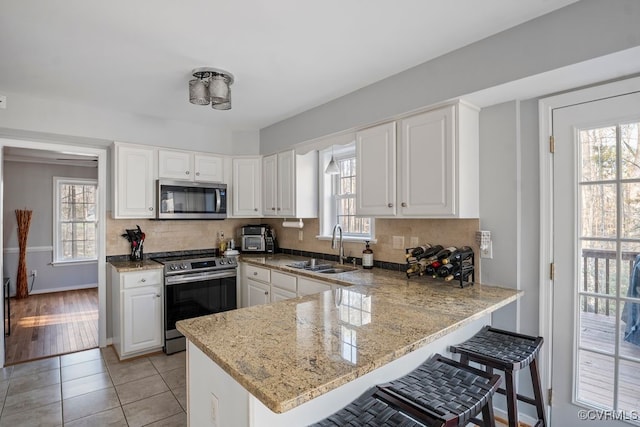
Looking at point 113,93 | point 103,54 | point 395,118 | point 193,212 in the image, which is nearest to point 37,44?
point 103,54

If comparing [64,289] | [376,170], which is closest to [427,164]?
[376,170]

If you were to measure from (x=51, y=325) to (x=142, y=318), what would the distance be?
195cm

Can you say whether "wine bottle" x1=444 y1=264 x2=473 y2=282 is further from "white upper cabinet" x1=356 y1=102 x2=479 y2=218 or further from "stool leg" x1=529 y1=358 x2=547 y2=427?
"stool leg" x1=529 y1=358 x2=547 y2=427

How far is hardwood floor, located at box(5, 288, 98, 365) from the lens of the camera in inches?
138

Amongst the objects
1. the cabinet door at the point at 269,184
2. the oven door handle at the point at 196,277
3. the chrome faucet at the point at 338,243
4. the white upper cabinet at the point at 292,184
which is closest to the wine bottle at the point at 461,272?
the chrome faucet at the point at 338,243

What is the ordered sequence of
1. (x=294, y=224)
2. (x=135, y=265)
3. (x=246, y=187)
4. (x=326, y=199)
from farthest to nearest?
(x=246, y=187) → (x=294, y=224) → (x=326, y=199) → (x=135, y=265)

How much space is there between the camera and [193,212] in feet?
12.3

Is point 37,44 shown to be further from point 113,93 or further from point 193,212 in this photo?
point 193,212

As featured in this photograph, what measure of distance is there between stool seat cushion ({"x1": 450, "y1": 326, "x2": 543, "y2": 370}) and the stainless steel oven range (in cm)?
259

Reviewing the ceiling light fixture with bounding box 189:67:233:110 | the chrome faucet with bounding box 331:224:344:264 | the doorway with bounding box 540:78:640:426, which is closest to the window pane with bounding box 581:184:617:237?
the doorway with bounding box 540:78:640:426

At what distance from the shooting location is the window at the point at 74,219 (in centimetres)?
595

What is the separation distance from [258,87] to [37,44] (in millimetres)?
1430

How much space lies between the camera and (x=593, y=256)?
76.6 inches

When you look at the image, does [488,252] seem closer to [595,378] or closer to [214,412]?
[595,378]
